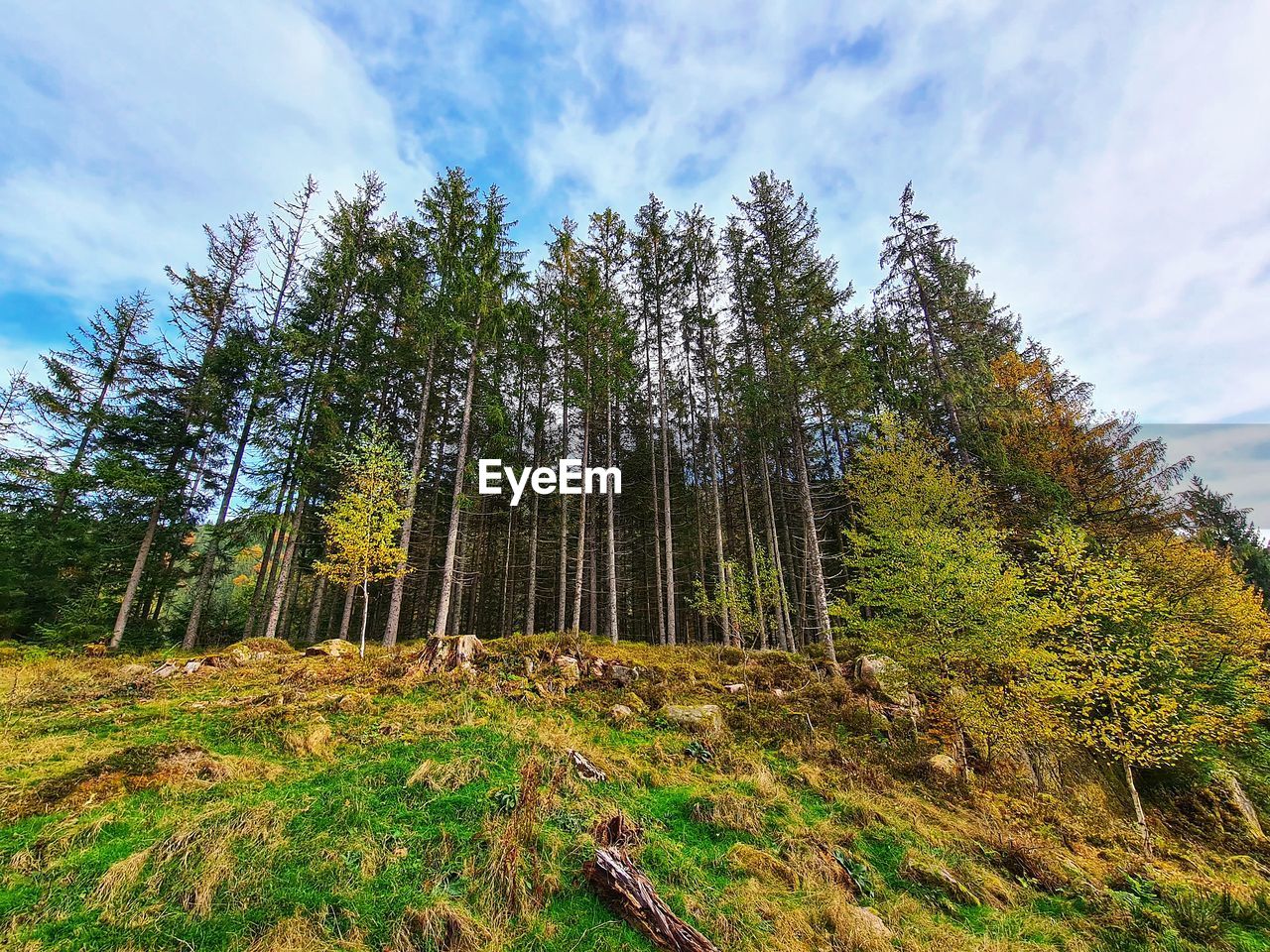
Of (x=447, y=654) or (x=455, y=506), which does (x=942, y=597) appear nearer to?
(x=447, y=654)

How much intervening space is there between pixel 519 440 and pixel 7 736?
60.1 ft

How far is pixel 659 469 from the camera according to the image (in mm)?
24844

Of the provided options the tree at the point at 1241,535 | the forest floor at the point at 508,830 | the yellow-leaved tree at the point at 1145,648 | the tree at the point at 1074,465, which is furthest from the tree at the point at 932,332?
the tree at the point at 1241,535

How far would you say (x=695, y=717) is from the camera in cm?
988

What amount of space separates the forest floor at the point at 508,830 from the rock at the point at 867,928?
0.11 ft

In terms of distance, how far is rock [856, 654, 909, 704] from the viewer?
35.3ft

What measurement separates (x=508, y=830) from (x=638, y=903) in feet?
5.25

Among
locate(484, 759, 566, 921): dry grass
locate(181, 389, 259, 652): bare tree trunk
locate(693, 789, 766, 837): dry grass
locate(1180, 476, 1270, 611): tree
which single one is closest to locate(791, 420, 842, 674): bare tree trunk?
locate(693, 789, 766, 837): dry grass

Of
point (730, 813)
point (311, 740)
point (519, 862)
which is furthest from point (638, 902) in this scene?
point (311, 740)

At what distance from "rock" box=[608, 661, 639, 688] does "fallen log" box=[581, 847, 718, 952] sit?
7.40 m

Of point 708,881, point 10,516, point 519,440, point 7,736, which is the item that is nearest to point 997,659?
point 708,881

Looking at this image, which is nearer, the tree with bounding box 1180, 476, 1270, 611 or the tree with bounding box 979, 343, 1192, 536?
the tree with bounding box 979, 343, 1192, 536

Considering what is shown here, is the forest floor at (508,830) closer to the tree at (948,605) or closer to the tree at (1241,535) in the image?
the tree at (948,605)

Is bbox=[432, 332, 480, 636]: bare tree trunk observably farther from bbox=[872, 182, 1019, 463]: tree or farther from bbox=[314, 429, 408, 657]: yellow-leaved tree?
bbox=[872, 182, 1019, 463]: tree
